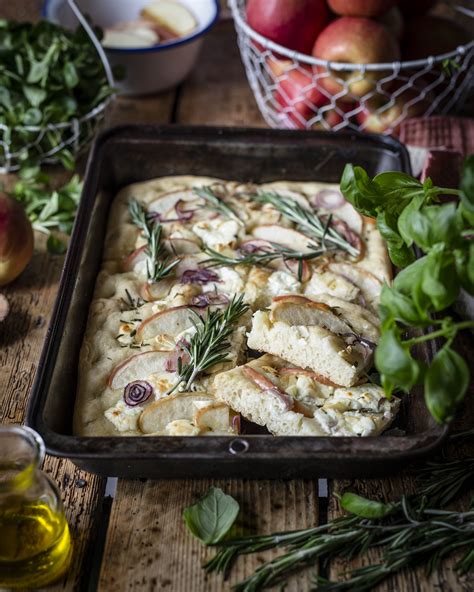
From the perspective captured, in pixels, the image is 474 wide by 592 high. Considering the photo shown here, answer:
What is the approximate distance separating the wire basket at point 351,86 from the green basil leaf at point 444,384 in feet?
4.42

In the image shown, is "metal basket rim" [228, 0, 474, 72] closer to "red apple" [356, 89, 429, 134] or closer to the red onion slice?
"red apple" [356, 89, 429, 134]

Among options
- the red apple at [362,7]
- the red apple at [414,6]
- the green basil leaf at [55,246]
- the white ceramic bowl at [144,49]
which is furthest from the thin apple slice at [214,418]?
the red apple at [414,6]

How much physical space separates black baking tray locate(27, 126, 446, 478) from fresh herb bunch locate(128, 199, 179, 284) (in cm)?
10

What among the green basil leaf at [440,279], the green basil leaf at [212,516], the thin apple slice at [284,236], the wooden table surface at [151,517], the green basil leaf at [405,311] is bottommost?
the wooden table surface at [151,517]

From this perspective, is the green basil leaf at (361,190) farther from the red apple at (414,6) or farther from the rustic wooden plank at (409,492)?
the red apple at (414,6)

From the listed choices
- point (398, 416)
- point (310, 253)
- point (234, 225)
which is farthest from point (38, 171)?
point (398, 416)

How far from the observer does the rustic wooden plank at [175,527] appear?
5.05 ft

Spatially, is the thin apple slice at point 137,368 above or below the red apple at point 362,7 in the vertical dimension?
below

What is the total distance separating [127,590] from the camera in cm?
153

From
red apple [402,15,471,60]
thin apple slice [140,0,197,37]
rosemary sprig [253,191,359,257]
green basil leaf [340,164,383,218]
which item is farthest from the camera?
thin apple slice [140,0,197,37]

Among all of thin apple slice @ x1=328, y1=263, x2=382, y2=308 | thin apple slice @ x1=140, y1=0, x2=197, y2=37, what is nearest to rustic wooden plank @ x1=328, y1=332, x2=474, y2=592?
thin apple slice @ x1=328, y1=263, x2=382, y2=308

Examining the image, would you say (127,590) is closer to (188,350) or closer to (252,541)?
(252,541)

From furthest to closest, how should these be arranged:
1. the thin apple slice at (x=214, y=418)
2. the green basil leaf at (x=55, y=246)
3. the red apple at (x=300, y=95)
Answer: the red apple at (x=300, y=95), the green basil leaf at (x=55, y=246), the thin apple slice at (x=214, y=418)

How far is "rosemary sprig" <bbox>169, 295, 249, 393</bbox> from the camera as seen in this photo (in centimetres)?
177
